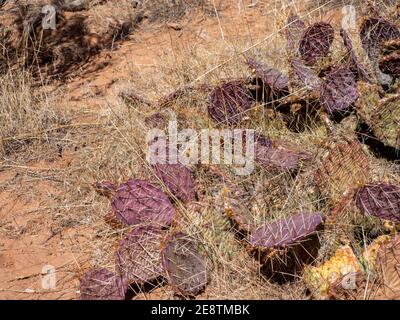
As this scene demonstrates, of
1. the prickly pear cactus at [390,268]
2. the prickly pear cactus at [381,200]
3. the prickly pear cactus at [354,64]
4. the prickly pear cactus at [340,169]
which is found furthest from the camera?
the prickly pear cactus at [354,64]

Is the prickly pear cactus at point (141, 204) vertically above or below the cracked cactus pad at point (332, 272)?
above

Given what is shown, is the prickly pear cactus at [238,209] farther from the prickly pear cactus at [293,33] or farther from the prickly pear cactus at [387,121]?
the prickly pear cactus at [293,33]

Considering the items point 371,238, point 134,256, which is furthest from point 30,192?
point 371,238

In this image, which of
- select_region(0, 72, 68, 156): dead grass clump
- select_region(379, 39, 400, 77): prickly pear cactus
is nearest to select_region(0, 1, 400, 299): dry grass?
select_region(0, 72, 68, 156): dead grass clump

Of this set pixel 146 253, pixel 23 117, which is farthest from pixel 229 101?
pixel 23 117

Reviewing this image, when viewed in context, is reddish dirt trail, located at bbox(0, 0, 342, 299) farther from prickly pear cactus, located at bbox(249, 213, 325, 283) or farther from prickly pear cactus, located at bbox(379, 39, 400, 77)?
prickly pear cactus, located at bbox(379, 39, 400, 77)

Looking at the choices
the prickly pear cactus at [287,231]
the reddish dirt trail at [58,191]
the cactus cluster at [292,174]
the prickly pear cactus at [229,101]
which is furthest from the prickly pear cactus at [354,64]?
the reddish dirt trail at [58,191]

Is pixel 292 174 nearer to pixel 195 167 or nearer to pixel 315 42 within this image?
pixel 195 167
